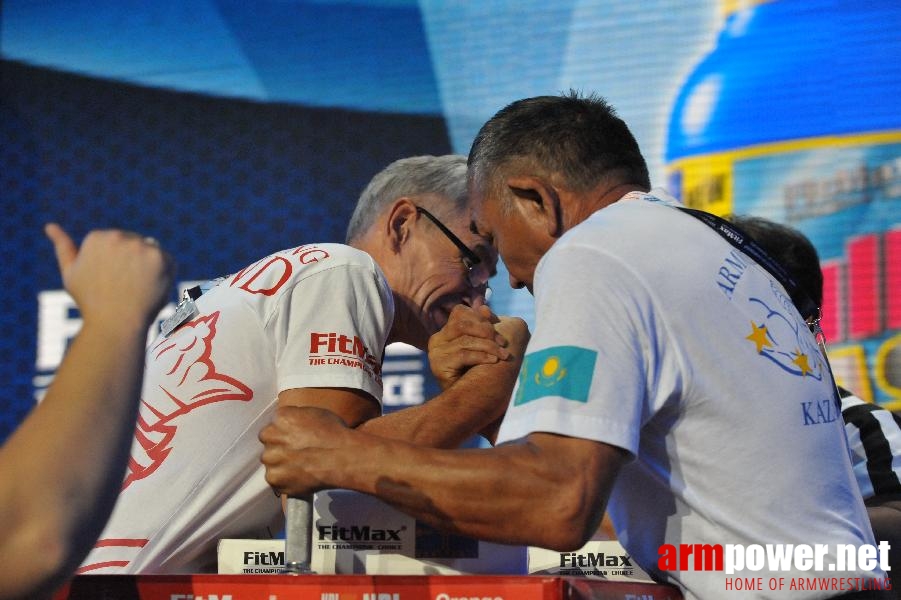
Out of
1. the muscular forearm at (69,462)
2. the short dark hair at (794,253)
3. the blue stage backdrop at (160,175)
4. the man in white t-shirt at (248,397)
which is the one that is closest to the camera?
the muscular forearm at (69,462)

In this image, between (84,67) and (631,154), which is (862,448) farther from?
(84,67)

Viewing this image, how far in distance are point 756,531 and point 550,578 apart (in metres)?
0.36

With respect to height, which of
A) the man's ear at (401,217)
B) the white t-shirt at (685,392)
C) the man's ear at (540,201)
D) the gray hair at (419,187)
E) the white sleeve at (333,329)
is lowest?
the white t-shirt at (685,392)

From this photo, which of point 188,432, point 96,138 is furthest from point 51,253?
point 188,432

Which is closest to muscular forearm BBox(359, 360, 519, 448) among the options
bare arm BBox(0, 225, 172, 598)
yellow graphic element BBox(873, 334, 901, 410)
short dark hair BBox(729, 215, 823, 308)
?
bare arm BBox(0, 225, 172, 598)

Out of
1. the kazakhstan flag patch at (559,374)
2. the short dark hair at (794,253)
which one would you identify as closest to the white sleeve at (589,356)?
the kazakhstan flag patch at (559,374)

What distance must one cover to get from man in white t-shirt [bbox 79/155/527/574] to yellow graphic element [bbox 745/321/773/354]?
0.52 m

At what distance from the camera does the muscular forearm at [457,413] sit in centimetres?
174

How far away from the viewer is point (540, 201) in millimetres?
1688

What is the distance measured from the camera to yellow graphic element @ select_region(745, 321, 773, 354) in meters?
1.39

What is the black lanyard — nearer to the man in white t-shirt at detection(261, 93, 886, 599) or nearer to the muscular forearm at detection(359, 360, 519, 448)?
the man in white t-shirt at detection(261, 93, 886, 599)

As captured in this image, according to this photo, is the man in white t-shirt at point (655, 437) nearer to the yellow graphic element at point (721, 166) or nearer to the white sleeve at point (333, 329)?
the white sleeve at point (333, 329)

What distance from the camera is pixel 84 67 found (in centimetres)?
473

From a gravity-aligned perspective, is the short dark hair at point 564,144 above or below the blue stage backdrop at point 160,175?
below
